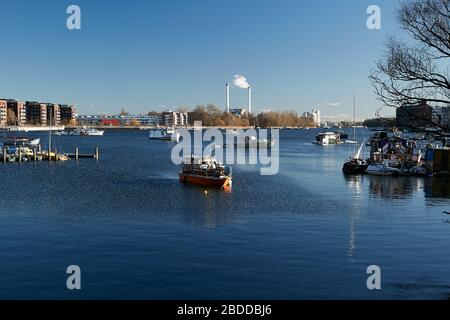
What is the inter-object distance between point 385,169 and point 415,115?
210 feet

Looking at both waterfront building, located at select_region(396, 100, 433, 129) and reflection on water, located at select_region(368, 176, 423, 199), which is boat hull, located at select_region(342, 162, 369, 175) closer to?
reflection on water, located at select_region(368, 176, 423, 199)

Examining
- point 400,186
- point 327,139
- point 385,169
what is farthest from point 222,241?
point 327,139

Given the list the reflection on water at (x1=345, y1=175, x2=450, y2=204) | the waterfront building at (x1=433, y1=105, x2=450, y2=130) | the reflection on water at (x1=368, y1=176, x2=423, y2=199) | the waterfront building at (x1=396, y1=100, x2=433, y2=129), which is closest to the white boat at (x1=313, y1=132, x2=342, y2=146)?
the reflection on water at (x1=345, y1=175, x2=450, y2=204)

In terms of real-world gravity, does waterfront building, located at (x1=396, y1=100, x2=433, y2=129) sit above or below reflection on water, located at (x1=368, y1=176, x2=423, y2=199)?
above

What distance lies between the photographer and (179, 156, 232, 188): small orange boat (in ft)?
194

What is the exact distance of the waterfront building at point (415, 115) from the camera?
15383 millimetres

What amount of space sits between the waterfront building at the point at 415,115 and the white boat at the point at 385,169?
199ft

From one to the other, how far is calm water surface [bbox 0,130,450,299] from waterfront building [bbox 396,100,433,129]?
9677 mm

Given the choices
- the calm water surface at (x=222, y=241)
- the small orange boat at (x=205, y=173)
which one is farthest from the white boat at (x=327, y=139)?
the small orange boat at (x=205, y=173)

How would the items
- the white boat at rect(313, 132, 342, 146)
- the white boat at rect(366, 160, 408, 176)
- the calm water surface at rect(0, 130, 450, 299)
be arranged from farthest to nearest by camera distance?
the white boat at rect(313, 132, 342, 146)
the white boat at rect(366, 160, 408, 176)
the calm water surface at rect(0, 130, 450, 299)

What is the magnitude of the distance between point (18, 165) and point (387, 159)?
63.1 metres

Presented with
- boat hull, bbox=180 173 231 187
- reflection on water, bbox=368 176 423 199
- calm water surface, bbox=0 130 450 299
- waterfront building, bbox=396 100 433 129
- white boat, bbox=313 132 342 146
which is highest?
waterfront building, bbox=396 100 433 129

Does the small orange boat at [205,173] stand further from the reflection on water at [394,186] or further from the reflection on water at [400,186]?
the reflection on water at [394,186]
